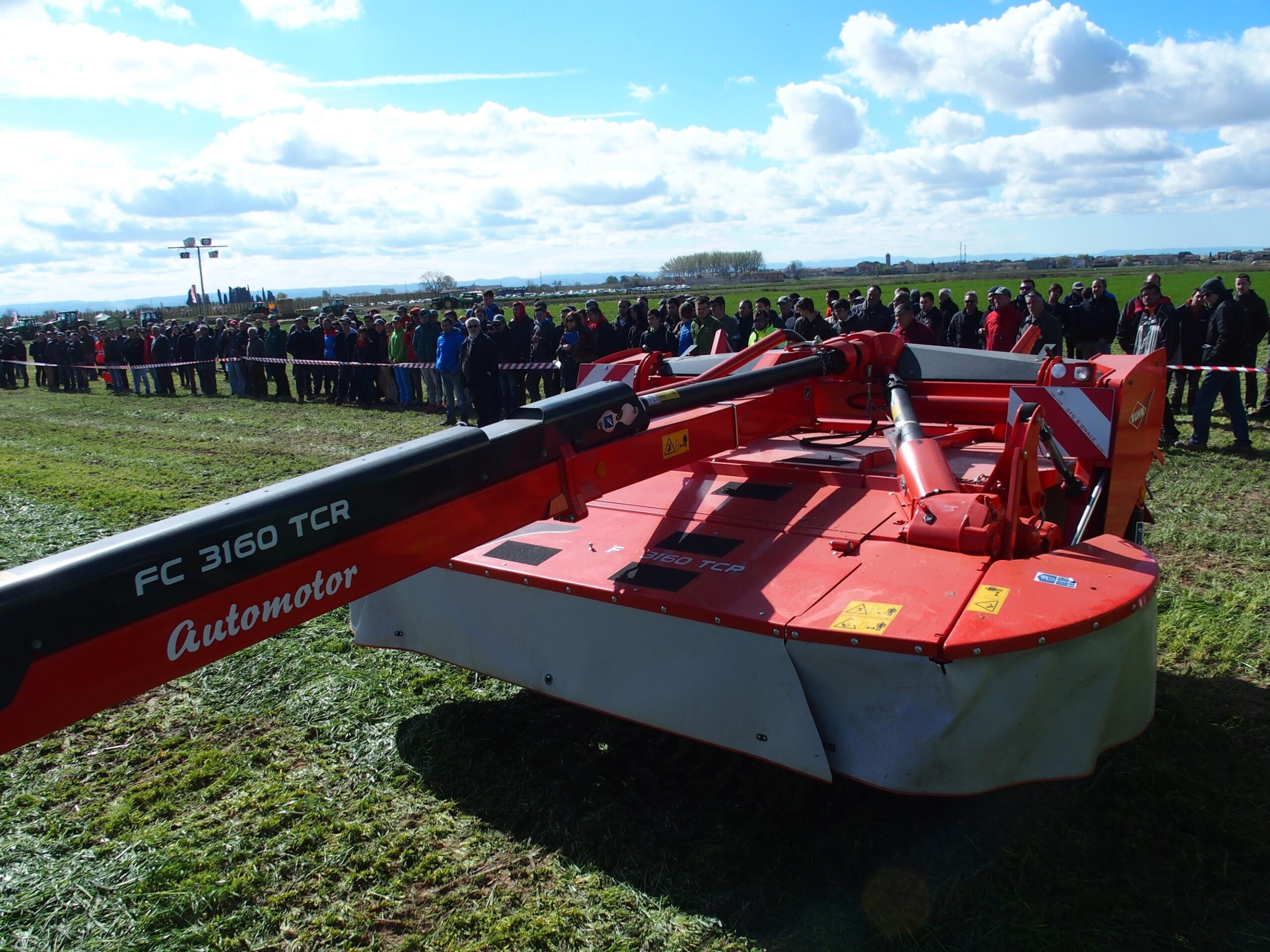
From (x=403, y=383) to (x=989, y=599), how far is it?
1525cm

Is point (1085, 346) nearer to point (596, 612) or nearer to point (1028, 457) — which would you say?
point (1028, 457)

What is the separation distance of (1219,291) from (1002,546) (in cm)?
905

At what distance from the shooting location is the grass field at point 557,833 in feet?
10.4

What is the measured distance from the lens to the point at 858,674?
10.7ft

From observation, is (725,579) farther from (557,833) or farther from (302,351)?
(302,351)

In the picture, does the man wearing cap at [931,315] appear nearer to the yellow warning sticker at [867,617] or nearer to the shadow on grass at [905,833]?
the shadow on grass at [905,833]

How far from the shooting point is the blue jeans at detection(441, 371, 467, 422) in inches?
583

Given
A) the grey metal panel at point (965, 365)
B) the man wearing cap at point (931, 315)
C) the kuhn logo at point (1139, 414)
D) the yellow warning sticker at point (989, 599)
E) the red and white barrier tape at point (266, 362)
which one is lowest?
the yellow warning sticker at point (989, 599)

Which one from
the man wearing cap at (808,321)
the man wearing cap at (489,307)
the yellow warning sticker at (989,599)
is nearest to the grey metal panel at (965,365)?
the yellow warning sticker at (989,599)

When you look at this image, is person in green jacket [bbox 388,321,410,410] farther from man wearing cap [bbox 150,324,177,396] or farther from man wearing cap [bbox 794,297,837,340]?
man wearing cap [bbox 794,297,837,340]

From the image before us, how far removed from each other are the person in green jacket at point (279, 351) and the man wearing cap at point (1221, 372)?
16.6m

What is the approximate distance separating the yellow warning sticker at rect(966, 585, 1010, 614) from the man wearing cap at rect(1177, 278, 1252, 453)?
8102 millimetres

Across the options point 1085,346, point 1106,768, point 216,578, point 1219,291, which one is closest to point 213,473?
point 216,578

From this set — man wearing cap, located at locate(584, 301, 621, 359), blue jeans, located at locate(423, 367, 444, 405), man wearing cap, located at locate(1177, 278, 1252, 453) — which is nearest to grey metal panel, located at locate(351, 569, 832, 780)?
man wearing cap, located at locate(1177, 278, 1252, 453)
